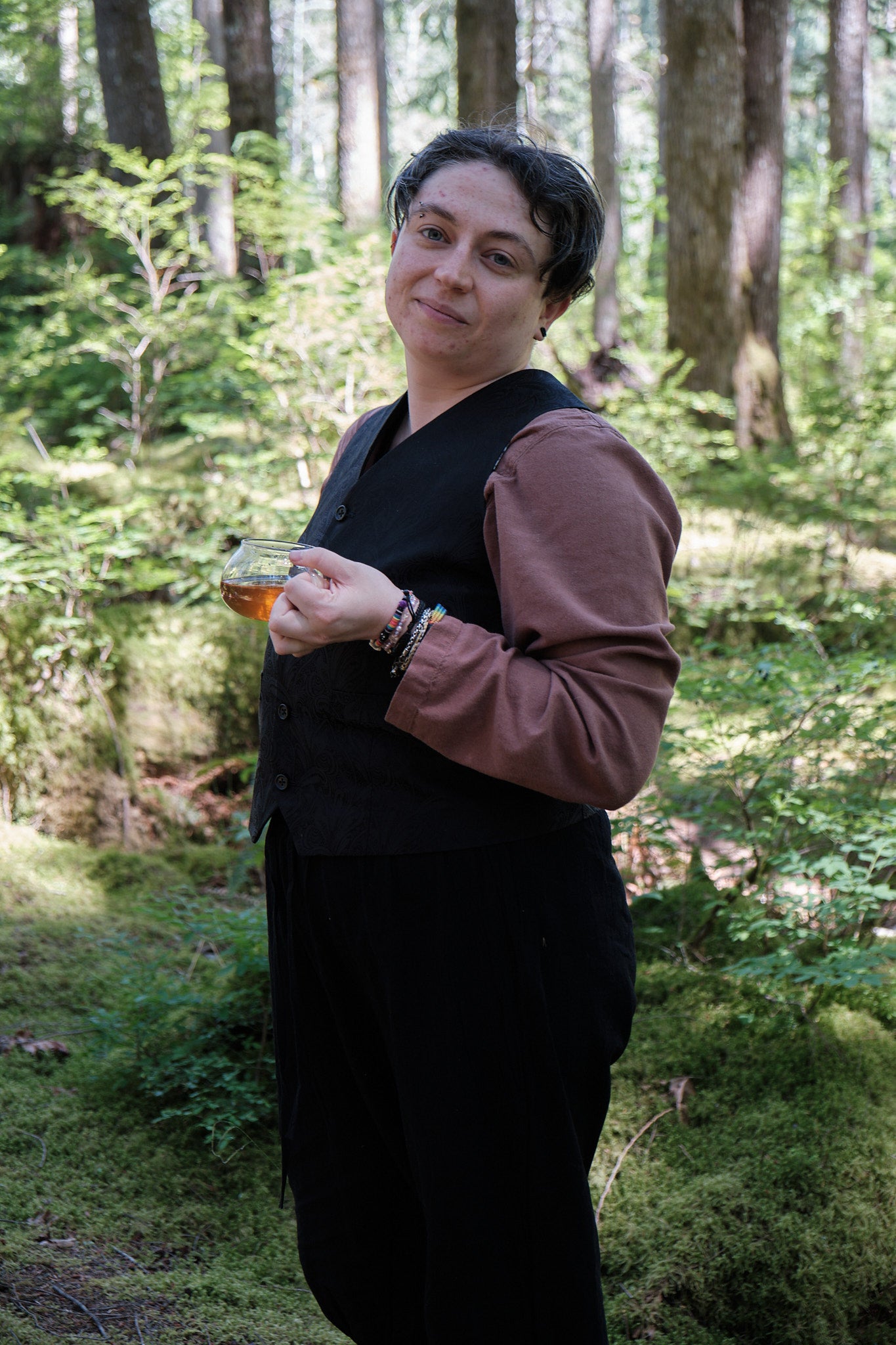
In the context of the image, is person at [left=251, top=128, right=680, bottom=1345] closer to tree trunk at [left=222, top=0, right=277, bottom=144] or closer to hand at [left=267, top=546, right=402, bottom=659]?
hand at [left=267, top=546, right=402, bottom=659]

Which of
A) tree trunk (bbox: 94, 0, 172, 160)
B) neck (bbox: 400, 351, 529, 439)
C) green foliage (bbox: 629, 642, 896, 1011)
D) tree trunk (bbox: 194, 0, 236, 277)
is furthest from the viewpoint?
tree trunk (bbox: 194, 0, 236, 277)

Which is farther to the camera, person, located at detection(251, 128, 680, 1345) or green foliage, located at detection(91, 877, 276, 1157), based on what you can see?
green foliage, located at detection(91, 877, 276, 1157)

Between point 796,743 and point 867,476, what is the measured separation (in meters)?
3.61

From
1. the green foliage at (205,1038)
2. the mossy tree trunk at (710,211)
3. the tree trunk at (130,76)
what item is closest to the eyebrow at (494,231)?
the green foliage at (205,1038)

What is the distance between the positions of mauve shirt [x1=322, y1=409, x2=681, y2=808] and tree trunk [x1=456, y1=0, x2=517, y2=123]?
6885 millimetres

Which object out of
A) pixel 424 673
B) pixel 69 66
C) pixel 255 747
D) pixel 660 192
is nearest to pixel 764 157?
pixel 255 747

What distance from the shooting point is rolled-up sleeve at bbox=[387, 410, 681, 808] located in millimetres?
1304

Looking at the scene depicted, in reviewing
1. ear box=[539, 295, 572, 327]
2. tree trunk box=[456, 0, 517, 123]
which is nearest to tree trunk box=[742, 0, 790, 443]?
tree trunk box=[456, 0, 517, 123]

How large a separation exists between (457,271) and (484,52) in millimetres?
6897

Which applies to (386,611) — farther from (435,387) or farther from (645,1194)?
(645,1194)

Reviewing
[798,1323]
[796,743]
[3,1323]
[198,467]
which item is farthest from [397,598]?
[198,467]

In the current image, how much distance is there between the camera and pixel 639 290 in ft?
49.3

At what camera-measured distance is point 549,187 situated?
5.10 ft

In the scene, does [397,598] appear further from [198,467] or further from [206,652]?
[198,467]
